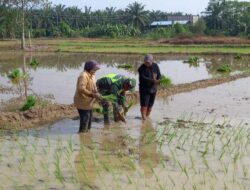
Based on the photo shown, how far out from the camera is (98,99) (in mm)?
7656

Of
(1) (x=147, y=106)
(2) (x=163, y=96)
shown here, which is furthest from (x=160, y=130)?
(2) (x=163, y=96)

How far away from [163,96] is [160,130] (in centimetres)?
468

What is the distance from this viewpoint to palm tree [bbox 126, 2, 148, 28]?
230ft

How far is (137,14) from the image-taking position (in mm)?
70938

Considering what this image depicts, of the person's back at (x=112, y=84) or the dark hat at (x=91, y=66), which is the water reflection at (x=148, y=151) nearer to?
the person's back at (x=112, y=84)

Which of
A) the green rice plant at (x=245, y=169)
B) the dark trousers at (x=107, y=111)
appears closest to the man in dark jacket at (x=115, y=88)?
the dark trousers at (x=107, y=111)

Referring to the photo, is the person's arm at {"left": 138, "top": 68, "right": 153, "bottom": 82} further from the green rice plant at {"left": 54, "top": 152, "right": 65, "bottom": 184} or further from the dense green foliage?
the dense green foliage

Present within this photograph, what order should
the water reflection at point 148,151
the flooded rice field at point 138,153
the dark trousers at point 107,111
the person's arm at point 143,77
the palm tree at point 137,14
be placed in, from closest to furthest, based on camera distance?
1. the flooded rice field at point 138,153
2. the water reflection at point 148,151
3. the dark trousers at point 107,111
4. the person's arm at point 143,77
5. the palm tree at point 137,14

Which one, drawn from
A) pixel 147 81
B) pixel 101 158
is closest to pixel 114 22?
pixel 147 81

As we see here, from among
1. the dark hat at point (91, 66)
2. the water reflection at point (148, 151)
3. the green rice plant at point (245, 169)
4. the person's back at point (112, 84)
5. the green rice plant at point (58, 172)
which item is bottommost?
the water reflection at point (148, 151)

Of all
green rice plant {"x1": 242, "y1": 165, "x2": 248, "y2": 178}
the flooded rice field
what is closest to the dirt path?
the flooded rice field

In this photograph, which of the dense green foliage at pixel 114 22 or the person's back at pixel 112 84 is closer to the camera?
the person's back at pixel 112 84

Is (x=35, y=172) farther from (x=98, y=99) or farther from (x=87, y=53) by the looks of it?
(x=87, y=53)

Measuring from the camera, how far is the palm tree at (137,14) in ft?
230
